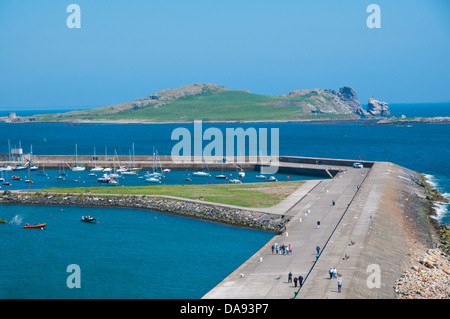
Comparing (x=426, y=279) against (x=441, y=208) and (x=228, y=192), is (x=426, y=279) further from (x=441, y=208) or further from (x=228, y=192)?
(x=228, y=192)

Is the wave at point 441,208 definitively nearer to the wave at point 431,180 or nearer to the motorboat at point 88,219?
the wave at point 431,180

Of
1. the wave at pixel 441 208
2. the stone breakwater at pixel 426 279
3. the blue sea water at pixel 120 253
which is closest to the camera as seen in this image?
the stone breakwater at pixel 426 279

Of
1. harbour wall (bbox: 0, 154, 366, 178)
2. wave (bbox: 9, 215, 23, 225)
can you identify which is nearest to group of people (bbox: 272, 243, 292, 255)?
wave (bbox: 9, 215, 23, 225)

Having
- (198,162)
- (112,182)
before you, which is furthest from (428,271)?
(198,162)

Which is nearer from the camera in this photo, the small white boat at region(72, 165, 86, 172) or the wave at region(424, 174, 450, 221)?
the wave at region(424, 174, 450, 221)

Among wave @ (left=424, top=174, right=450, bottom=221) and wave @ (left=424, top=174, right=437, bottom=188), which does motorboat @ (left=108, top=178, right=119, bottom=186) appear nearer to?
wave @ (left=424, top=174, right=450, bottom=221)

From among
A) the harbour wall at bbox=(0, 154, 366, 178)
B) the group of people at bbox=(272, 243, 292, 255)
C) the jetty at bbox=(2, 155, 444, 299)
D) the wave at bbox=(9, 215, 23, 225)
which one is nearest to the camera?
the jetty at bbox=(2, 155, 444, 299)

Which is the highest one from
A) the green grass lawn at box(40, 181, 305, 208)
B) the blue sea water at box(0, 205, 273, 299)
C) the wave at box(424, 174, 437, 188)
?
the green grass lawn at box(40, 181, 305, 208)

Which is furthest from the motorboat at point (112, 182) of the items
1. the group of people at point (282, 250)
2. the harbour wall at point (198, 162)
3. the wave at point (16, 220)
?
the group of people at point (282, 250)
